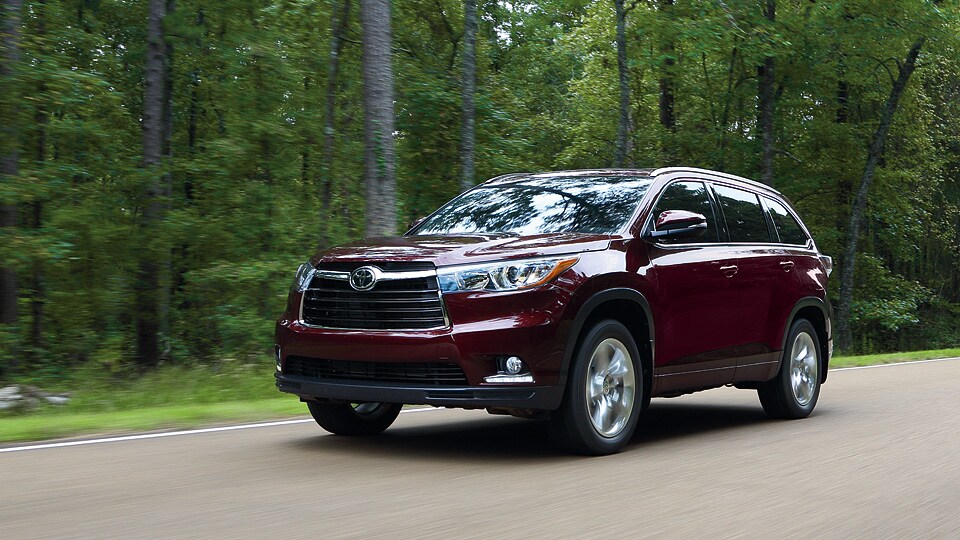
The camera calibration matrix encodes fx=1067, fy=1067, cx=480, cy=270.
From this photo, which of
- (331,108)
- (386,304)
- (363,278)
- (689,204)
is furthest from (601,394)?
(331,108)

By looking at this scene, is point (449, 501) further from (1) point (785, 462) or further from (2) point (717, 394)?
(2) point (717, 394)

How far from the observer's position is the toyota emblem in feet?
21.1

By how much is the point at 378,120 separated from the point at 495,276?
7521 mm

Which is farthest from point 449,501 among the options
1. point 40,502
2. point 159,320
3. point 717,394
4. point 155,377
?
point 159,320

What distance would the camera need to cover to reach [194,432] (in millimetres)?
7609

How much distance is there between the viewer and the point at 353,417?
7613 mm

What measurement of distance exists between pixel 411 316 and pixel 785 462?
255cm

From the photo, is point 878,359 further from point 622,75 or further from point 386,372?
point 386,372

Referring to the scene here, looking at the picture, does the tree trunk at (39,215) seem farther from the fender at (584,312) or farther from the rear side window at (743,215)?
the fender at (584,312)

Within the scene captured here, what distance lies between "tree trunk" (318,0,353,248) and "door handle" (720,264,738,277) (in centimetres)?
1249

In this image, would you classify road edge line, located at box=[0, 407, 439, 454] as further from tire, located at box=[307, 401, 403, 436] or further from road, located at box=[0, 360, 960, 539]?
tire, located at box=[307, 401, 403, 436]

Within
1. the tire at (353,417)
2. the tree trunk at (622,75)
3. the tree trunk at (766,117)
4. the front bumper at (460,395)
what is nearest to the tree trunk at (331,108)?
the tree trunk at (622,75)

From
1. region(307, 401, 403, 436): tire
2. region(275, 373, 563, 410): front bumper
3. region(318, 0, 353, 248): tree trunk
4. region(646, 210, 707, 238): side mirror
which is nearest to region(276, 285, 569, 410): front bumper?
region(275, 373, 563, 410): front bumper

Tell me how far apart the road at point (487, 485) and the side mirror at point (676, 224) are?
58.1 inches
